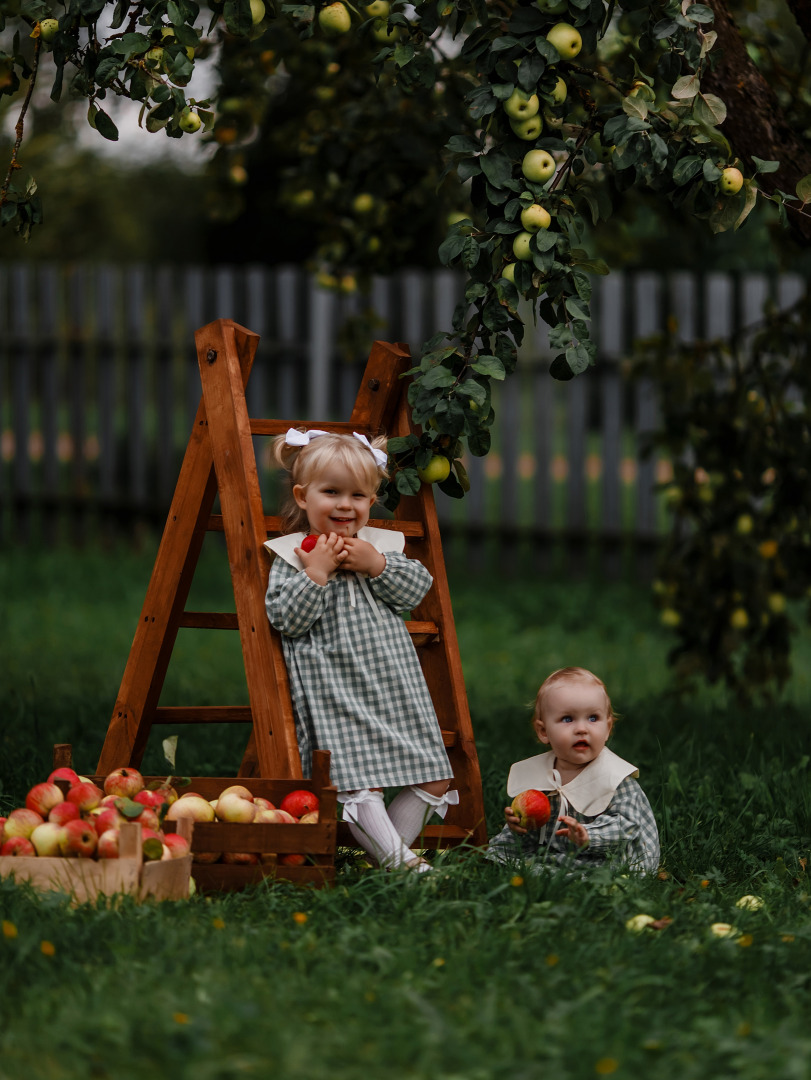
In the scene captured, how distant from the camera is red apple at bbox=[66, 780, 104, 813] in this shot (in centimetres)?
270

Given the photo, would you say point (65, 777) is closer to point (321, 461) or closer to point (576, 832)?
point (321, 461)

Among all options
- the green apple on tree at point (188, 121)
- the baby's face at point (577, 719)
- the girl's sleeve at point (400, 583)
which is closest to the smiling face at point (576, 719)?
the baby's face at point (577, 719)

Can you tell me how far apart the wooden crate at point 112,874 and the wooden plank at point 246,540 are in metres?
0.38

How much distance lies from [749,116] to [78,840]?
2.46m

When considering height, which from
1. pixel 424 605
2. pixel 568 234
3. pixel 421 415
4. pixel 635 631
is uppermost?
pixel 568 234

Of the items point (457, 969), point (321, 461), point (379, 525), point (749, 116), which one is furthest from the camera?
point (749, 116)

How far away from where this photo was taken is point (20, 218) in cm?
307

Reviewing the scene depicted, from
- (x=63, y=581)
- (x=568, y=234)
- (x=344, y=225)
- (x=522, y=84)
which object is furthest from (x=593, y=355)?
(x=63, y=581)

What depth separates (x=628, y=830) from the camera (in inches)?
115

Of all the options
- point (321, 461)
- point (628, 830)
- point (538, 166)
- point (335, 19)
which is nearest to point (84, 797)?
point (321, 461)

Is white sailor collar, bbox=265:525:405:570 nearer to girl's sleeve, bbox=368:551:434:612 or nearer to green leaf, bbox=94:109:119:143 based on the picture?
girl's sleeve, bbox=368:551:434:612

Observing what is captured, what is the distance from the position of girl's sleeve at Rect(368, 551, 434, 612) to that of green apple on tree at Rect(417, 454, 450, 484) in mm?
209

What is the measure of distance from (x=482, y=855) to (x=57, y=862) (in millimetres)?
972

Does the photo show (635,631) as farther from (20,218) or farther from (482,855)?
(20,218)
